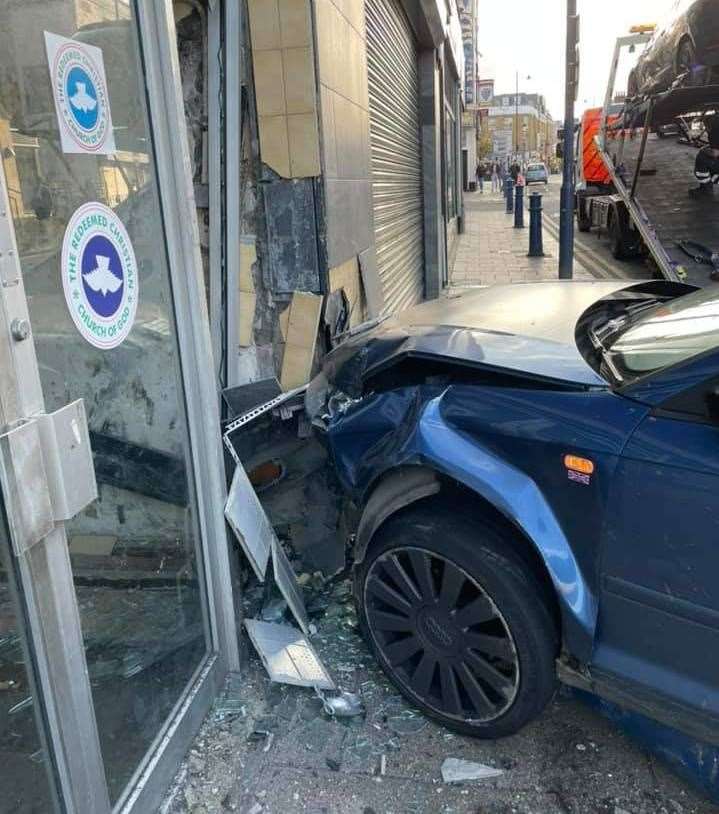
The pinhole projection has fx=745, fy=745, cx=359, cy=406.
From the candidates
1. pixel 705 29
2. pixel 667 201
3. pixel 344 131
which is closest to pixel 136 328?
pixel 344 131

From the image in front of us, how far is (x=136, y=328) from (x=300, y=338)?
168 cm

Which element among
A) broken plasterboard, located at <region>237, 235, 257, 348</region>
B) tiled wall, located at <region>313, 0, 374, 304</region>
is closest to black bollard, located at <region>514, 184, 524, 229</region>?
tiled wall, located at <region>313, 0, 374, 304</region>

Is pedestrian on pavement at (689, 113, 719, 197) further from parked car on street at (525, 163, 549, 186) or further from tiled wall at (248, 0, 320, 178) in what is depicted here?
parked car on street at (525, 163, 549, 186)

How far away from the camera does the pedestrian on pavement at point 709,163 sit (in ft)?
39.7

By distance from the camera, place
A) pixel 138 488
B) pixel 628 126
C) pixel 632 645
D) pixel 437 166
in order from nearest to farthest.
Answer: pixel 632 645, pixel 138 488, pixel 437 166, pixel 628 126

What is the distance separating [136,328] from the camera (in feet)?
7.63

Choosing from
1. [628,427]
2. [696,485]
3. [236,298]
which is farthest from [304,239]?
[696,485]

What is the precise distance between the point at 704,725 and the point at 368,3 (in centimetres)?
620

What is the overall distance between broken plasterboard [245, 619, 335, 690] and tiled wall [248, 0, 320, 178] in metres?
2.22

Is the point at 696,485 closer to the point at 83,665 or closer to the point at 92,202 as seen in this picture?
the point at 83,665

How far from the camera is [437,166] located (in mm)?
11281

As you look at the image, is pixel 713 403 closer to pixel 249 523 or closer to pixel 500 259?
pixel 249 523

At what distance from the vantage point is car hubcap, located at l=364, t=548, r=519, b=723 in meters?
2.49

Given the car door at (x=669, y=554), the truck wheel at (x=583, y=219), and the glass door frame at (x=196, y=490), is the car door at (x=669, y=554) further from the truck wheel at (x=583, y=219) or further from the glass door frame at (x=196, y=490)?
the truck wheel at (x=583, y=219)
